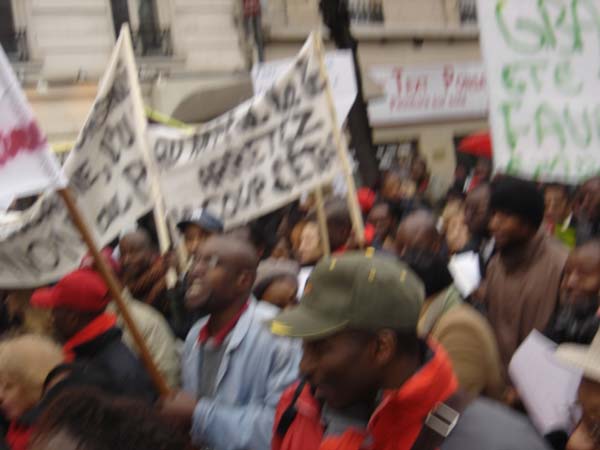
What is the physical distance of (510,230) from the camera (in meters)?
3.67

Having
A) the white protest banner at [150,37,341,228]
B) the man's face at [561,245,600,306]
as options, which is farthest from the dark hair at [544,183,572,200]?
the man's face at [561,245,600,306]

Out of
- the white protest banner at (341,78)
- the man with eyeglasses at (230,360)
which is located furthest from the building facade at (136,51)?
the man with eyeglasses at (230,360)

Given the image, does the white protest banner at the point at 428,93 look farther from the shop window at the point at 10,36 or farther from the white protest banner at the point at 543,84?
the white protest banner at the point at 543,84

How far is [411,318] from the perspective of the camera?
2.08 meters

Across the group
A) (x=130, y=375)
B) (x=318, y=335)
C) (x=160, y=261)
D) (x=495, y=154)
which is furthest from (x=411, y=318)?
(x=160, y=261)

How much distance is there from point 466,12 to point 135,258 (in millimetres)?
15693

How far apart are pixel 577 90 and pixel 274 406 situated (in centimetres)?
200

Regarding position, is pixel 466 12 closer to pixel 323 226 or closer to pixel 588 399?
pixel 323 226

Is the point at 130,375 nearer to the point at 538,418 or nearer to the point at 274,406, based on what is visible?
the point at 274,406

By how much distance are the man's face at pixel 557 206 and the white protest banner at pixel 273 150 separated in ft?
5.13

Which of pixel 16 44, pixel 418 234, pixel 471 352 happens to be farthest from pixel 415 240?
pixel 16 44

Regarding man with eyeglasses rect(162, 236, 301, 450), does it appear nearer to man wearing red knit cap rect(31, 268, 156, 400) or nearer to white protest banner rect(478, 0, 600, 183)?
man wearing red knit cap rect(31, 268, 156, 400)

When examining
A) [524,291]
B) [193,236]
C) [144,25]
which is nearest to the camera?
[524,291]

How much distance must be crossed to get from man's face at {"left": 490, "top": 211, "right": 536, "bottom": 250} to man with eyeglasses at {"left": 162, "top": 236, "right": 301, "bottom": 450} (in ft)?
3.55
